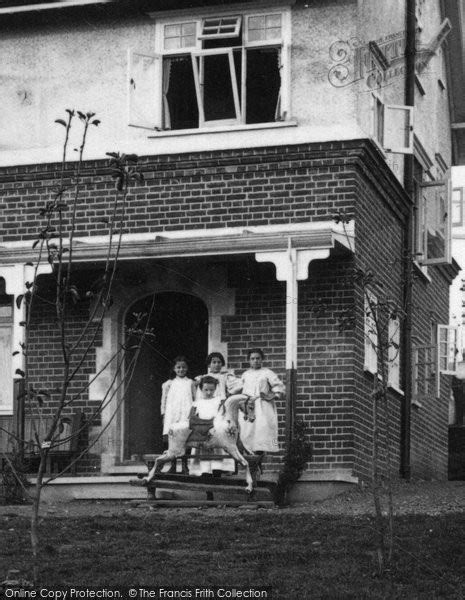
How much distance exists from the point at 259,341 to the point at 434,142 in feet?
23.9

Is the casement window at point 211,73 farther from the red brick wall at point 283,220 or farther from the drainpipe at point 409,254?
the drainpipe at point 409,254

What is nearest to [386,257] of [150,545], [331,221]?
[331,221]

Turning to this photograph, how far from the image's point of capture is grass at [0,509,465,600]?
37.0ft

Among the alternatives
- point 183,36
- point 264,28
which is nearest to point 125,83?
point 183,36

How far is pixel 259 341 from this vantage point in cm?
1952

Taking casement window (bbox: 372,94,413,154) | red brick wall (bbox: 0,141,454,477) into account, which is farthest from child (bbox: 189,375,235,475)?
casement window (bbox: 372,94,413,154)

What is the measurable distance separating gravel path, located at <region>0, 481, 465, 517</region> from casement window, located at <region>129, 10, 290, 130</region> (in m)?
5.23

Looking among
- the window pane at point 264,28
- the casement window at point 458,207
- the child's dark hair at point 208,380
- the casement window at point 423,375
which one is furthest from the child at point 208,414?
the casement window at point 458,207

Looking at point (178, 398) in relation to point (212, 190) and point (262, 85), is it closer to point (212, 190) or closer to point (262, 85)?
point (212, 190)

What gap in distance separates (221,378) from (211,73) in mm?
4878

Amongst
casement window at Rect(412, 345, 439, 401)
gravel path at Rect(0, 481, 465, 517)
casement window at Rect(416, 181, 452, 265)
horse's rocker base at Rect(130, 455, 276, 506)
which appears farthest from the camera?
casement window at Rect(416, 181, 452, 265)

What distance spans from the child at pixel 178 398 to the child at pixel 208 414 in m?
0.47

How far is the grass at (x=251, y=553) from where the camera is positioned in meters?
11.3

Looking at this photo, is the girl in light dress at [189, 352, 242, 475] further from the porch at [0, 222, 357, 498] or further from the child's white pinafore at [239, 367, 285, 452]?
the porch at [0, 222, 357, 498]
